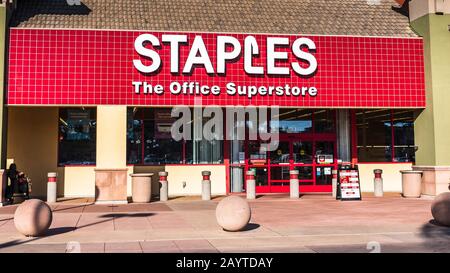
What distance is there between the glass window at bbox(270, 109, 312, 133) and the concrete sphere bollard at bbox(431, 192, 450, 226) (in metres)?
11.1

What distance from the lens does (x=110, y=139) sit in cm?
1880

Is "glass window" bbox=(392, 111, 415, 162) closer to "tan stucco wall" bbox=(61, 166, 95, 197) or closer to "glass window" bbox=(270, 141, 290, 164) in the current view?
"glass window" bbox=(270, 141, 290, 164)

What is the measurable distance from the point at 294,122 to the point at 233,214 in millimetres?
12660

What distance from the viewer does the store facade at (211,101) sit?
19.0 meters

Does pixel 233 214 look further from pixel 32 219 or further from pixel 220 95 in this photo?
pixel 220 95

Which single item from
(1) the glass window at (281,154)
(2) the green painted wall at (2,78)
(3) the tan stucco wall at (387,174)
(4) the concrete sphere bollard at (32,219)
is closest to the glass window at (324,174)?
(3) the tan stucco wall at (387,174)

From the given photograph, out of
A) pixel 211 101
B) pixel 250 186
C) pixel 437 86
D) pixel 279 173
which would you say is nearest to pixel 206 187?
pixel 250 186

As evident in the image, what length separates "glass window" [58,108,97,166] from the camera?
71.5 ft

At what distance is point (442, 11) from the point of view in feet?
67.5

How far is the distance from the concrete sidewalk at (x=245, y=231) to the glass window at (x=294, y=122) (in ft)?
19.2

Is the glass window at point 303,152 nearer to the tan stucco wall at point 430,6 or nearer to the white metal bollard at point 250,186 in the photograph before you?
the white metal bollard at point 250,186
